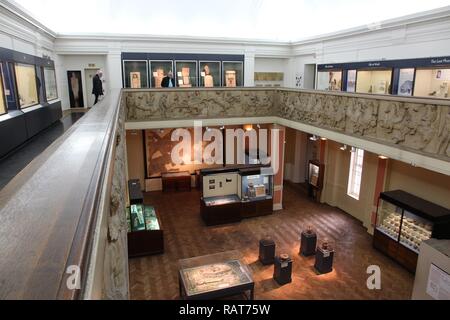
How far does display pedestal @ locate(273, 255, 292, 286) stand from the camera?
10441 mm

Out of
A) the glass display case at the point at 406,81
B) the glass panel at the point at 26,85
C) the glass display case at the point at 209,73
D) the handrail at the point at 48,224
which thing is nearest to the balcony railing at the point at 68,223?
the handrail at the point at 48,224

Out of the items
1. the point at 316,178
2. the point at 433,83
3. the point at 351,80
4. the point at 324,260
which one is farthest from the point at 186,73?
the point at 324,260

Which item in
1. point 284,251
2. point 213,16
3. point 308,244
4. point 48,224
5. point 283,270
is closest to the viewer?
point 48,224

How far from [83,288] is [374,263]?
41.3 ft

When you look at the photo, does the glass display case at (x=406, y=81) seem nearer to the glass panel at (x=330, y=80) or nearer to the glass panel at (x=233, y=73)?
the glass panel at (x=330, y=80)

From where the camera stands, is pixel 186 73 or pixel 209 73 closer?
pixel 186 73

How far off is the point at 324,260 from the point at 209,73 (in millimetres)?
14606

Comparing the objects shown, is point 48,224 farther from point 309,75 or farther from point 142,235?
point 309,75

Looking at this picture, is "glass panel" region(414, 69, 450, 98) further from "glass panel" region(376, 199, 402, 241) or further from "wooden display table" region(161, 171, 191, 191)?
"wooden display table" region(161, 171, 191, 191)

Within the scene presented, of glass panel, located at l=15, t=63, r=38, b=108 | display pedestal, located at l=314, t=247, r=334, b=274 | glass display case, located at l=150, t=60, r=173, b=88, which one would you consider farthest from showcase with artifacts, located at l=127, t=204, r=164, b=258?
glass display case, located at l=150, t=60, r=173, b=88

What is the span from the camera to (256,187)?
15.8 metres

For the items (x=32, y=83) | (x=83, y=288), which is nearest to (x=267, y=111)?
(x=32, y=83)

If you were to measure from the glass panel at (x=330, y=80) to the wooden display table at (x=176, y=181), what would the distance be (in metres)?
9.33
